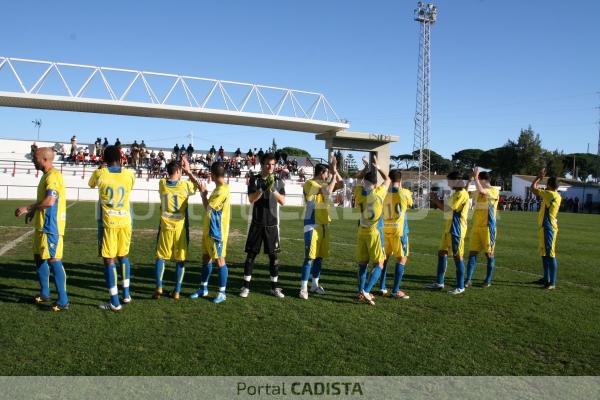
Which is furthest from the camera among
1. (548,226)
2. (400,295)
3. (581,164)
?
(581,164)

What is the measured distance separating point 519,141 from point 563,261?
71010mm

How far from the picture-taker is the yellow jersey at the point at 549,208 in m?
8.62

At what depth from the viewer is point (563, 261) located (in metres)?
11.8

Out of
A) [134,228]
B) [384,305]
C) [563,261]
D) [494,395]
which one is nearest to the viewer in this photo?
[494,395]

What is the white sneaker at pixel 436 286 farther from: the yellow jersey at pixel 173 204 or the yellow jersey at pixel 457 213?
the yellow jersey at pixel 173 204

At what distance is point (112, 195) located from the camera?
19.9ft

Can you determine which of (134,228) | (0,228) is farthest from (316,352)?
(0,228)

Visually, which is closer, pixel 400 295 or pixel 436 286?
pixel 400 295

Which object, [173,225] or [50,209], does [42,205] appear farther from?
[173,225]

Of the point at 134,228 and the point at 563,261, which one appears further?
the point at 134,228

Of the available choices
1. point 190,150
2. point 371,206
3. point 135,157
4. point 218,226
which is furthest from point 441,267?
point 190,150

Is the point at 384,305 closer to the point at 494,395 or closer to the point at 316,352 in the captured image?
the point at 316,352

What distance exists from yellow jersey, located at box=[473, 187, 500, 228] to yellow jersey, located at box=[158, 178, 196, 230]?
5.06 metres

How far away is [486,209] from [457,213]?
2.82ft
